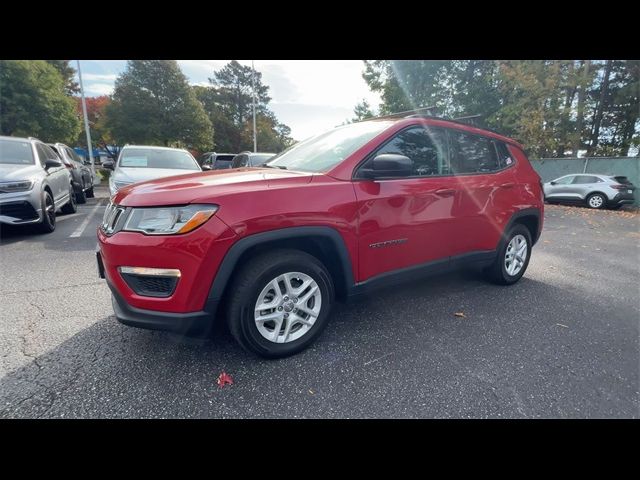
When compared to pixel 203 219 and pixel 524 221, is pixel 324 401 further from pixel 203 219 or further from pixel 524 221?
pixel 524 221

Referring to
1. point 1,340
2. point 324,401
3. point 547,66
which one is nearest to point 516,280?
point 324,401

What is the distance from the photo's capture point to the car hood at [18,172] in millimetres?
4734

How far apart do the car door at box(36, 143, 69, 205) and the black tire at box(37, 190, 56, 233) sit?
251 millimetres

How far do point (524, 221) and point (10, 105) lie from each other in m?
25.6

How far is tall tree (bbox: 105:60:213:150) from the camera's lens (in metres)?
23.0

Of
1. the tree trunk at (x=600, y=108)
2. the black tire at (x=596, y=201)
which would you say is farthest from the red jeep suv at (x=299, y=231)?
the tree trunk at (x=600, y=108)

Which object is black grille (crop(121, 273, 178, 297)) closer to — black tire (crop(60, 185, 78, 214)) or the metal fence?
black tire (crop(60, 185, 78, 214))

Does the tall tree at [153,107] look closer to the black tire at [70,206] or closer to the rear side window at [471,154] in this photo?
the black tire at [70,206]

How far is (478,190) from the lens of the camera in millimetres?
3070

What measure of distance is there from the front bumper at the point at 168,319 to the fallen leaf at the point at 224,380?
0.34 metres

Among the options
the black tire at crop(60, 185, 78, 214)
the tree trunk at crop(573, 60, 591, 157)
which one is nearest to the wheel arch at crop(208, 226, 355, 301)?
the black tire at crop(60, 185, 78, 214)

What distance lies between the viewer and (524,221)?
376cm

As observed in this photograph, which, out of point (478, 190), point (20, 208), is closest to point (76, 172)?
point (20, 208)

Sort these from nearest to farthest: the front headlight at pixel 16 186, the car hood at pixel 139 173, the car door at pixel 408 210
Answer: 1. the car door at pixel 408 210
2. the front headlight at pixel 16 186
3. the car hood at pixel 139 173
